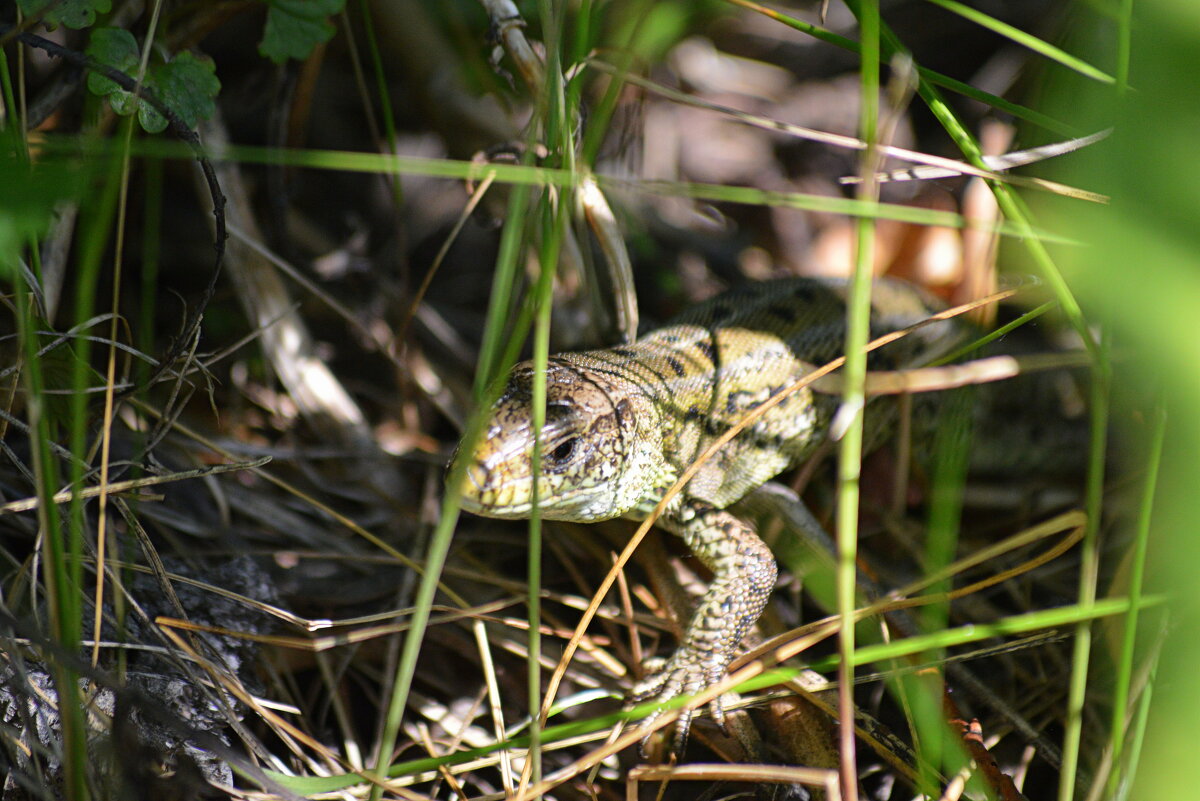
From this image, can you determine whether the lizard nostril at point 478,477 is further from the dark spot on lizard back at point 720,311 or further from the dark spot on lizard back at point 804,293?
the dark spot on lizard back at point 804,293

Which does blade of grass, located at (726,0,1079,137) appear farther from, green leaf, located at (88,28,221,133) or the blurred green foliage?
green leaf, located at (88,28,221,133)

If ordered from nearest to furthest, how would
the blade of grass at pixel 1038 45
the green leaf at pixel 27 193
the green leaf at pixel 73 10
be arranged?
the green leaf at pixel 27 193 → the blade of grass at pixel 1038 45 → the green leaf at pixel 73 10

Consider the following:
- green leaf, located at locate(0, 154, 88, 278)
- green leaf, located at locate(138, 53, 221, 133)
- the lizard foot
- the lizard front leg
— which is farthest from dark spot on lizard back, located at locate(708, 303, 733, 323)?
green leaf, located at locate(0, 154, 88, 278)

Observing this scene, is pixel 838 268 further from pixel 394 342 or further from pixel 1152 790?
pixel 1152 790

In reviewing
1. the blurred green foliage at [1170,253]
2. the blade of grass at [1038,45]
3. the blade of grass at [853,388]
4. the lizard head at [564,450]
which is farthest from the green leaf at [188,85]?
the blurred green foliage at [1170,253]

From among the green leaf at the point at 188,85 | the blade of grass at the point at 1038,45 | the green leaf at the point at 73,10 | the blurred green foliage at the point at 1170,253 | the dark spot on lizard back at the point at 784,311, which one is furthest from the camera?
the dark spot on lizard back at the point at 784,311

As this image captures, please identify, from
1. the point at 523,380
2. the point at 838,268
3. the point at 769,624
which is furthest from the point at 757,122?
the point at 838,268

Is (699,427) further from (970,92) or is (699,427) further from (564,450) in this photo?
(970,92)
